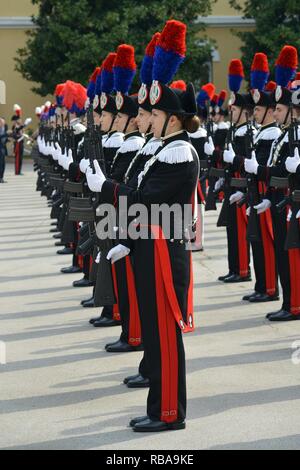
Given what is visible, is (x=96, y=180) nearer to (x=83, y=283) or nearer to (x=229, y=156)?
(x=229, y=156)

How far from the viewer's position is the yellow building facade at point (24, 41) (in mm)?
39625

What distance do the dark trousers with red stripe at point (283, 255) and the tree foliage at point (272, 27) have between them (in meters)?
24.5

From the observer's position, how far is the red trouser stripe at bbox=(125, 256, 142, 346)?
7.82 metres

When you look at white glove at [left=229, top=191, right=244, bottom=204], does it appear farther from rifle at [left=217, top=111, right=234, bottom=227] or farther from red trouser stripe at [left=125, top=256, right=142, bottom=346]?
red trouser stripe at [left=125, top=256, right=142, bottom=346]

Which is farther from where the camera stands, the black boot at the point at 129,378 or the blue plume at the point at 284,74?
the blue plume at the point at 284,74

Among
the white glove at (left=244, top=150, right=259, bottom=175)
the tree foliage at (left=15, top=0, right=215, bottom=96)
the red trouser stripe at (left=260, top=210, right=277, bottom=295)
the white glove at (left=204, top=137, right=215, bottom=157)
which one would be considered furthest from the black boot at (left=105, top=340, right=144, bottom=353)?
the tree foliage at (left=15, top=0, right=215, bottom=96)

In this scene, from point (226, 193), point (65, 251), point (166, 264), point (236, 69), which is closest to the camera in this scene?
point (166, 264)

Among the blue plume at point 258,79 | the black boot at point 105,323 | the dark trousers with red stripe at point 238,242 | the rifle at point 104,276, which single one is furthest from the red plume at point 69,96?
the rifle at point 104,276

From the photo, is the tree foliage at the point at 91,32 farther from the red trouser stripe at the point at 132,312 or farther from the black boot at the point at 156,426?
the black boot at the point at 156,426

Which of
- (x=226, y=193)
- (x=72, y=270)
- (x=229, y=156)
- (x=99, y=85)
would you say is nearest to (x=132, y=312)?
(x=99, y=85)

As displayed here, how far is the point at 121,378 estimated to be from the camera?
7.26 metres

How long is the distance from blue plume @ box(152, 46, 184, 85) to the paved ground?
1.80 meters

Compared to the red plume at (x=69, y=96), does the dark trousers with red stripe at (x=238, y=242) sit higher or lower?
lower

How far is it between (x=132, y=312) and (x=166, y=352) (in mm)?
1845
